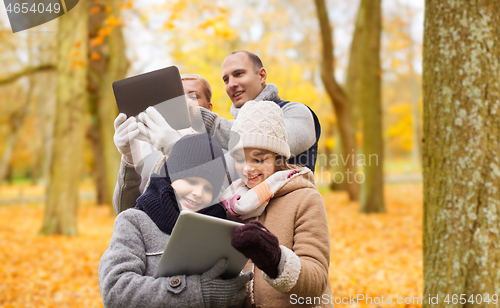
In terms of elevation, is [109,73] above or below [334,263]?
above

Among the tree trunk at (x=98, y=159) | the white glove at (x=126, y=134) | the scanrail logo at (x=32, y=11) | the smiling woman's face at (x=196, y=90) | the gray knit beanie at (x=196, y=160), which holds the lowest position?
the tree trunk at (x=98, y=159)

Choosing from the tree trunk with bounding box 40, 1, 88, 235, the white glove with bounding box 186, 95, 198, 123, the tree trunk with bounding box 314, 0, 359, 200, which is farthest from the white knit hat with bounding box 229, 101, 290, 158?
the tree trunk with bounding box 314, 0, 359, 200

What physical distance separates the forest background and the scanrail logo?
3102 millimetres

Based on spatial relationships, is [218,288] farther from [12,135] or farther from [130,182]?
[12,135]

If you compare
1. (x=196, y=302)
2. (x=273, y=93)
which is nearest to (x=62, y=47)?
(x=273, y=93)

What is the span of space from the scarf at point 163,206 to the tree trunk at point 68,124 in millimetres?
7163

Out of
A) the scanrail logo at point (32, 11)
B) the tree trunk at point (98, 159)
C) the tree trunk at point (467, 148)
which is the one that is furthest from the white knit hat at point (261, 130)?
the tree trunk at point (98, 159)

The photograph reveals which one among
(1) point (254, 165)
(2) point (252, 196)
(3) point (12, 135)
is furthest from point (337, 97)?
(3) point (12, 135)

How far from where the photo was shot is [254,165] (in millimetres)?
1775

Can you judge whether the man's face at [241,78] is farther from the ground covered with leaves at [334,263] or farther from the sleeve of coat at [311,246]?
the ground covered with leaves at [334,263]

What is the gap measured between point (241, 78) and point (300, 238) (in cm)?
94

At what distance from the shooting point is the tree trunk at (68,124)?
8047 mm

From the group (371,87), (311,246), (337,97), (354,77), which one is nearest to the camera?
(311,246)

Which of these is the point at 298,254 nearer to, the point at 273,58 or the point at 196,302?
the point at 196,302
